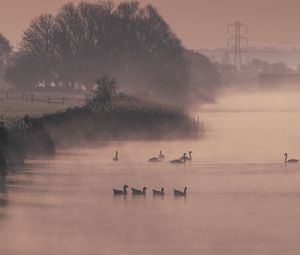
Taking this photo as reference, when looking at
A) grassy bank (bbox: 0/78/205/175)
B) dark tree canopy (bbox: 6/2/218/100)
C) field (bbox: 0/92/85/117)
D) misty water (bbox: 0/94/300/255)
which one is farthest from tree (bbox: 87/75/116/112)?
dark tree canopy (bbox: 6/2/218/100)

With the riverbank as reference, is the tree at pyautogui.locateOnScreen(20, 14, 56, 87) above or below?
above

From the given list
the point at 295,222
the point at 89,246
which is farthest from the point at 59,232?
the point at 295,222

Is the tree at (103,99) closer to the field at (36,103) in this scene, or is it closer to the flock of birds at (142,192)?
the field at (36,103)

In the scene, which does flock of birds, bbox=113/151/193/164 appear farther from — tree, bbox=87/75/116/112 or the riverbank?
tree, bbox=87/75/116/112

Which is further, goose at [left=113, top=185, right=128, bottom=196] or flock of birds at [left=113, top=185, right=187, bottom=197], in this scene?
goose at [left=113, top=185, right=128, bottom=196]

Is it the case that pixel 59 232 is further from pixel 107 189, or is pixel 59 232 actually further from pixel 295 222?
pixel 107 189

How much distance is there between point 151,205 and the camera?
204 ft

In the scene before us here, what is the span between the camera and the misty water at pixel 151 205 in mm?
51688

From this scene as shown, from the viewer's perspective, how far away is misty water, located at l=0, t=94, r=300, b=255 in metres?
51.7

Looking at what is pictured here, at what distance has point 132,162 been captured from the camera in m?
84.3

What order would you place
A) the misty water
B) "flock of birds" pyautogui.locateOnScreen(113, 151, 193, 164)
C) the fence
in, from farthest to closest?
1. the fence
2. "flock of birds" pyautogui.locateOnScreen(113, 151, 193, 164)
3. the misty water

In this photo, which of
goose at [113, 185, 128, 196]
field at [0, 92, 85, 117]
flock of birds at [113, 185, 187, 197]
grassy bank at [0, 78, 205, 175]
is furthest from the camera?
field at [0, 92, 85, 117]

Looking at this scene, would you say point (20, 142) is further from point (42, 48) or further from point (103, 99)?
point (42, 48)

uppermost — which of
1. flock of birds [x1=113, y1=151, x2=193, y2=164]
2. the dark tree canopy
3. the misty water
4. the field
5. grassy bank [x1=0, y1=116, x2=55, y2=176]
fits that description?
the dark tree canopy
